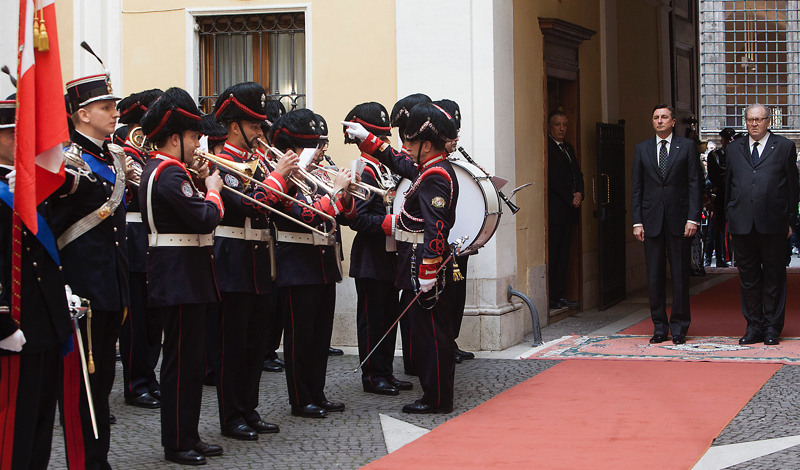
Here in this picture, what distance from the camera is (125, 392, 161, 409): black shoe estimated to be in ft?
20.2

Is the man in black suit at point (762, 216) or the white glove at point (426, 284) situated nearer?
the white glove at point (426, 284)

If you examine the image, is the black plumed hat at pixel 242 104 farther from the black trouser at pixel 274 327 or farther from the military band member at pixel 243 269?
the black trouser at pixel 274 327

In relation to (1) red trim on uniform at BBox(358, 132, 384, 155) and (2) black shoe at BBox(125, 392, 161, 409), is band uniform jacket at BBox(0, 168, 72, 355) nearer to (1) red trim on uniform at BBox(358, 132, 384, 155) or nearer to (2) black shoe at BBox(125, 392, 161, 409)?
(2) black shoe at BBox(125, 392, 161, 409)

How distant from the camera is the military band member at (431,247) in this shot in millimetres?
5602

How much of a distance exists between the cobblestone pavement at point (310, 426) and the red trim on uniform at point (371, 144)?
163 centimetres

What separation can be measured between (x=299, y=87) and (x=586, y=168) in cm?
355

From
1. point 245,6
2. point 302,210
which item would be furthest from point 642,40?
point 302,210

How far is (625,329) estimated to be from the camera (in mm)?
9195

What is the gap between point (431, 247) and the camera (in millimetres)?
5566

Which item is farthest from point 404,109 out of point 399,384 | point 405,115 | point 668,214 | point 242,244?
point 668,214

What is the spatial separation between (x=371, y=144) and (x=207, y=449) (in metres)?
2.25

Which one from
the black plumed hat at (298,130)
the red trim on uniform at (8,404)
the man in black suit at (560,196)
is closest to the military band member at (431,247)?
the black plumed hat at (298,130)

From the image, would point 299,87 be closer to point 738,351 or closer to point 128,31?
point 128,31

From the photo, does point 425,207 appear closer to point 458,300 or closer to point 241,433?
point 241,433
